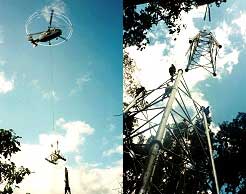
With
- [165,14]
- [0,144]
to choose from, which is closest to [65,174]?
[0,144]

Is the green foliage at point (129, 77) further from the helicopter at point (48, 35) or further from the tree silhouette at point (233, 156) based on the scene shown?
the tree silhouette at point (233, 156)

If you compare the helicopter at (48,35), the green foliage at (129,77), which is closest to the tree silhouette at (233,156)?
the green foliage at (129,77)

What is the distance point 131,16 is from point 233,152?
15.8 ft

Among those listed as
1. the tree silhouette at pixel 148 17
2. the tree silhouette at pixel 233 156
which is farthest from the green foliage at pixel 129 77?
the tree silhouette at pixel 233 156

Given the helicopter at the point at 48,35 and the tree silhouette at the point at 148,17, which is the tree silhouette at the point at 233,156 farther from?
the helicopter at the point at 48,35

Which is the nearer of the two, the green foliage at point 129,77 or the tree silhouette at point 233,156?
the tree silhouette at point 233,156

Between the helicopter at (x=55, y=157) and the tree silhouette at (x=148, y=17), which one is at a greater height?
the tree silhouette at (x=148, y=17)

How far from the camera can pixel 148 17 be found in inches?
347

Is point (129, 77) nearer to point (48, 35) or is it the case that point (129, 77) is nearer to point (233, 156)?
point (48, 35)

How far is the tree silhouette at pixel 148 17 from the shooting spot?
8.37 m

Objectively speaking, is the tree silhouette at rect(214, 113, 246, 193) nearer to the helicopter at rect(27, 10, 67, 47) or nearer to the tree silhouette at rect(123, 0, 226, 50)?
the tree silhouette at rect(123, 0, 226, 50)

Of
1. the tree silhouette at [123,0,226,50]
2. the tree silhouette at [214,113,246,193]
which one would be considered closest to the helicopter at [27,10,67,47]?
the tree silhouette at [123,0,226,50]

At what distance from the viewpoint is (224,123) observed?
10.0m

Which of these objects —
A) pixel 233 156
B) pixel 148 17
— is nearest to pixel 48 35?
pixel 148 17
